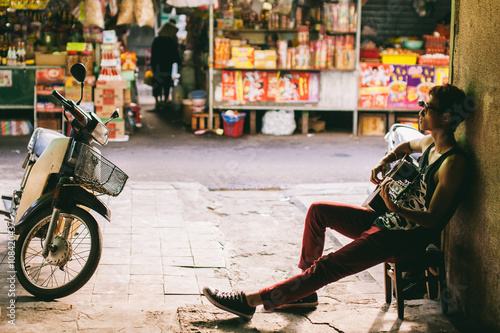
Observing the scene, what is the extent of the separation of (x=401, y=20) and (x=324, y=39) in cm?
301

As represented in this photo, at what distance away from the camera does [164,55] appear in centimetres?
1495

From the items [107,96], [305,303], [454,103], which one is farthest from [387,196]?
[107,96]

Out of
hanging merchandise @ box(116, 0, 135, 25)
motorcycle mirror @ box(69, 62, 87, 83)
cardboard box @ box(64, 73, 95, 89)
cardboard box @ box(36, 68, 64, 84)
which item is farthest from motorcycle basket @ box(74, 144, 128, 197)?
hanging merchandise @ box(116, 0, 135, 25)

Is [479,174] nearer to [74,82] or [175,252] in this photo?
[175,252]

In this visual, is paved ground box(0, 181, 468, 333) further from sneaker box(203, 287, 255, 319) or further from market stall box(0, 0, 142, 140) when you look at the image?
market stall box(0, 0, 142, 140)

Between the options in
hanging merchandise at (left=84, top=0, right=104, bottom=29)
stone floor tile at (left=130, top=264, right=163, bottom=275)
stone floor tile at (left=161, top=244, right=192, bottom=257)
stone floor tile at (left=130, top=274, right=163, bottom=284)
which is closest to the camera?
stone floor tile at (left=130, top=274, right=163, bottom=284)

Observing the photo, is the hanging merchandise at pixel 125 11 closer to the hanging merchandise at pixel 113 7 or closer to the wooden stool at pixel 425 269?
the hanging merchandise at pixel 113 7

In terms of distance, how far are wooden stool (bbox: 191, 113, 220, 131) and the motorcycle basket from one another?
26.0 ft

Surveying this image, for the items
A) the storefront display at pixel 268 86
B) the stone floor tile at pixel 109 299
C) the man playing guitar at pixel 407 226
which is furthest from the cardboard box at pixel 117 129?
the man playing guitar at pixel 407 226

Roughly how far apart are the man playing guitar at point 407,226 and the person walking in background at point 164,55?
12.0 meters

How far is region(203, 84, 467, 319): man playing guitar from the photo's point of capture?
3402 millimetres

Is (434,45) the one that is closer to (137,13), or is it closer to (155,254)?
(137,13)

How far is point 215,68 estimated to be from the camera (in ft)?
38.1

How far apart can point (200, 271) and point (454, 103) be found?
232 centimetres
